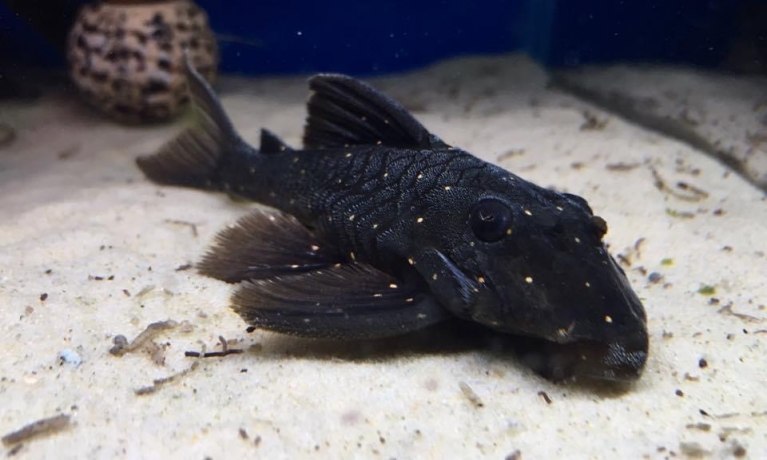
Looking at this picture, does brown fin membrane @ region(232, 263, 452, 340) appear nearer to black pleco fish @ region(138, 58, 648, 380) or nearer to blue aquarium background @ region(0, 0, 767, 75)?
black pleco fish @ region(138, 58, 648, 380)

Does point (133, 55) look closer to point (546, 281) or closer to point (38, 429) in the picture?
point (38, 429)

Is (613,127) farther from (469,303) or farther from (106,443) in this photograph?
(106,443)

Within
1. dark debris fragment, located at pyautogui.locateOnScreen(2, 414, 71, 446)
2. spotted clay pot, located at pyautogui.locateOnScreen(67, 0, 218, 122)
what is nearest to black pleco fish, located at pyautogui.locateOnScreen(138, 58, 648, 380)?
dark debris fragment, located at pyautogui.locateOnScreen(2, 414, 71, 446)

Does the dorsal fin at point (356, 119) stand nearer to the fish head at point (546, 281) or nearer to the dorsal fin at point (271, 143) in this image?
the dorsal fin at point (271, 143)

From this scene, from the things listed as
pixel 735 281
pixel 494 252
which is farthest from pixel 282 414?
pixel 735 281

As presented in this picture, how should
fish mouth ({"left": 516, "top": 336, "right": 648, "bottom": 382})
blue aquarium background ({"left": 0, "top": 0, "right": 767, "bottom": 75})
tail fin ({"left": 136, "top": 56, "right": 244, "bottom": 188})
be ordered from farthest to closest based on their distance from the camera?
blue aquarium background ({"left": 0, "top": 0, "right": 767, "bottom": 75})
tail fin ({"left": 136, "top": 56, "right": 244, "bottom": 188})
fish mouth ({"left": 516, "top": 336, "right": 648, "bottom": 382})

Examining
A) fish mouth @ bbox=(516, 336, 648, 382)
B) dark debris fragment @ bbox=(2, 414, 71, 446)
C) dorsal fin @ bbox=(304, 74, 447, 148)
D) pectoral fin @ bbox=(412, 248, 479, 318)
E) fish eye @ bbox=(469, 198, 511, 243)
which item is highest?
dorsal fin @ bbox=(304, 74, 447, 148)

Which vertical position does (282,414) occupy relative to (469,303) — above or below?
below
